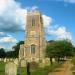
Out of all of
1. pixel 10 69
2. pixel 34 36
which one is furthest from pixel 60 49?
pixel 10 69

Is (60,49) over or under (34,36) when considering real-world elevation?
under

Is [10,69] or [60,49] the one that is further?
[60,49]

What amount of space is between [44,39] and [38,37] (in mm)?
3085

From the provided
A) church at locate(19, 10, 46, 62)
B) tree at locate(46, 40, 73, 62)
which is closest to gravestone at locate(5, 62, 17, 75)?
tree at locate(46, 40, 73, 62)

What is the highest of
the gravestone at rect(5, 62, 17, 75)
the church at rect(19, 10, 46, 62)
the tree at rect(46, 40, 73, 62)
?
the church at rect(19, 10, 46, 62)

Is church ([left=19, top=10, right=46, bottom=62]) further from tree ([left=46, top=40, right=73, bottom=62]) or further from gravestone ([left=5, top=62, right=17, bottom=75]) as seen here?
gravestone ([left=5, top=62, right=17, bottom=75])

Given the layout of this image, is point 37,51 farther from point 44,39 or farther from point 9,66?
point 9,66

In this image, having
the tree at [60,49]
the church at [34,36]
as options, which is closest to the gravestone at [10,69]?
the tree at [60,49]

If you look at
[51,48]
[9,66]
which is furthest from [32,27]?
[9,66]

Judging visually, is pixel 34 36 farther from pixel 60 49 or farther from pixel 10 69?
pixel 10 69

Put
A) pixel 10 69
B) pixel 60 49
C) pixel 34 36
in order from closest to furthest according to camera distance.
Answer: pixel 10 69 → pixel 60 49 → pixel 34 36

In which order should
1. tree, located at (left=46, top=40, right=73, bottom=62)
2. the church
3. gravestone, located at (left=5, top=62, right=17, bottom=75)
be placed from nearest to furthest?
gravestone, located at (left=5, top=62, right=17, bottom=75)
tree, located at (left=46, top=40, right=73, bottom=62)
the church

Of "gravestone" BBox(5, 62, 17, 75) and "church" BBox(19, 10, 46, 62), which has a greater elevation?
"church" BBox(19, 10, 46, 62)

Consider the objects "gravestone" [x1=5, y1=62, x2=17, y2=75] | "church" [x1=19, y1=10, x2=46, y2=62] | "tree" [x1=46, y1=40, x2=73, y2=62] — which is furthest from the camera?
"church" [x1=19, y1=10, x2=46, y2=62]
